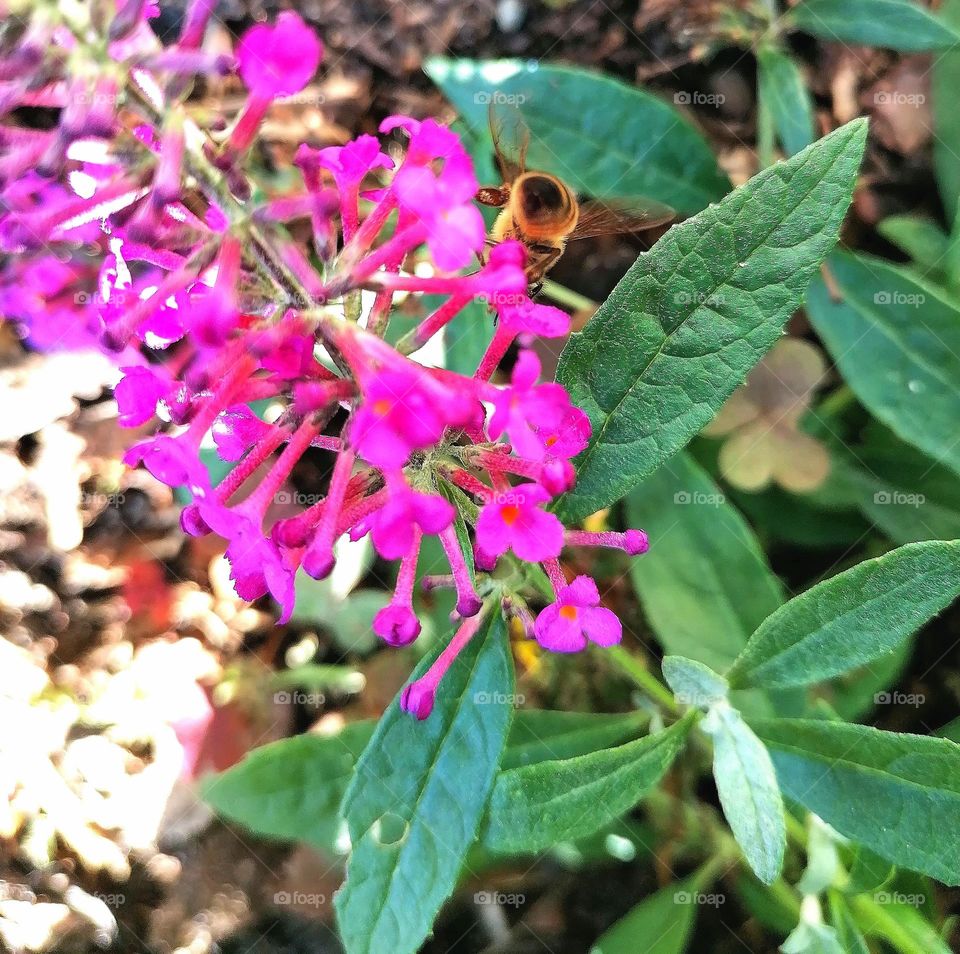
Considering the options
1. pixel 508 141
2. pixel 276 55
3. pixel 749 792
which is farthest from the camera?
pixel 508 141

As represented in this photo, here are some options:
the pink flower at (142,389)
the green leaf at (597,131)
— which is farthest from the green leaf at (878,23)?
the pink flower at (142,389)

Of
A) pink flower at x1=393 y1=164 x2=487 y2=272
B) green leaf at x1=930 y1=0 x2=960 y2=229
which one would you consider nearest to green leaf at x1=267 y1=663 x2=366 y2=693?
pink flower at x1=393 y1=164 x2=487 y2=272

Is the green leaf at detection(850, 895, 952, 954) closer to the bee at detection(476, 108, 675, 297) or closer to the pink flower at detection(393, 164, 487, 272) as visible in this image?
the bee at detection(476, 108, 675, 297)

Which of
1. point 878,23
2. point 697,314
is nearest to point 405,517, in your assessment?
point 697,314

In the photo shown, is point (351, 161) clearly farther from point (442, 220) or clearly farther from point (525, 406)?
point (525, 406)

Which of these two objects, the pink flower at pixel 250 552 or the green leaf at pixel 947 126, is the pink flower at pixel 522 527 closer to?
the pink flower at pixel 250 552

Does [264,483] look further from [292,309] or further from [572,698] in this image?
[572,698]
